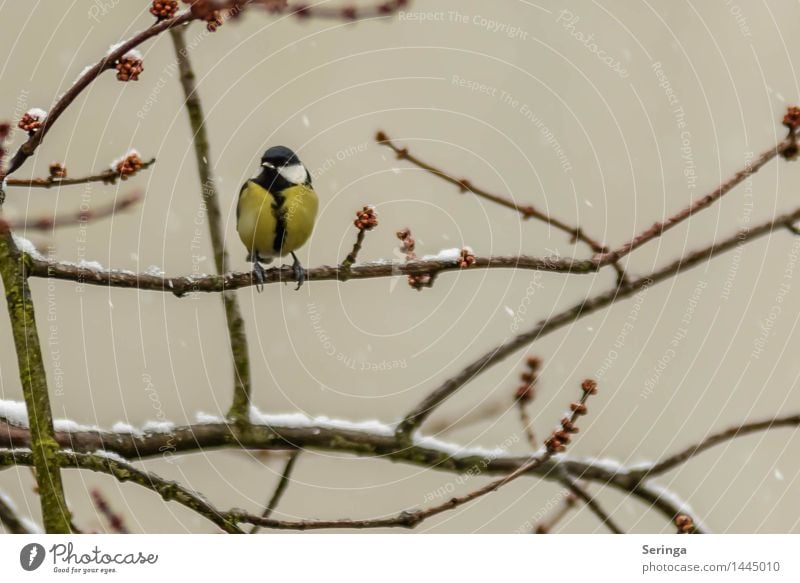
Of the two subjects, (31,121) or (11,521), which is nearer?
(31,121)

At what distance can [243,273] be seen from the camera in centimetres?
126

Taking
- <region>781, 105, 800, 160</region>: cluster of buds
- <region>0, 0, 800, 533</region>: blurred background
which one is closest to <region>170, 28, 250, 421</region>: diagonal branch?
<region>0, 0, 800, 533</region>: blurred background

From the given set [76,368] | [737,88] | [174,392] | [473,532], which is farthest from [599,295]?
[76,368]

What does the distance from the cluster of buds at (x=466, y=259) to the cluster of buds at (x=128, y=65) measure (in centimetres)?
46

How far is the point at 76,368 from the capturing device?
1.34 metres

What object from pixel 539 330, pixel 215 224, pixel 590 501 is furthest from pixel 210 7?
pixel 590 501

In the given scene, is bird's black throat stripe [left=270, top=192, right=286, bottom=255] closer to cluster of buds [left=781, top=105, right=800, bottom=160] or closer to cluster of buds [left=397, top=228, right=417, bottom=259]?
cluster of buds [left=397, top=228, right=417, bottom=259]

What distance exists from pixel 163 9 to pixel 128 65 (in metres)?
0.08

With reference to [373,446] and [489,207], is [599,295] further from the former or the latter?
[373,446]

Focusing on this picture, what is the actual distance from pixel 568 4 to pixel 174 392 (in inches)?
34.4

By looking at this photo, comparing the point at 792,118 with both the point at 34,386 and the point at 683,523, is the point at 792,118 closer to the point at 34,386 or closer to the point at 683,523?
the point at 683,523

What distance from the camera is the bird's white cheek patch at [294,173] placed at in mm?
1448

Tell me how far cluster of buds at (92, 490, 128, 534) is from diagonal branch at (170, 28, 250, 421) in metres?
0.20

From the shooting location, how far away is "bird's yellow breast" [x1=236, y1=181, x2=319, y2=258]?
144 centimetres
